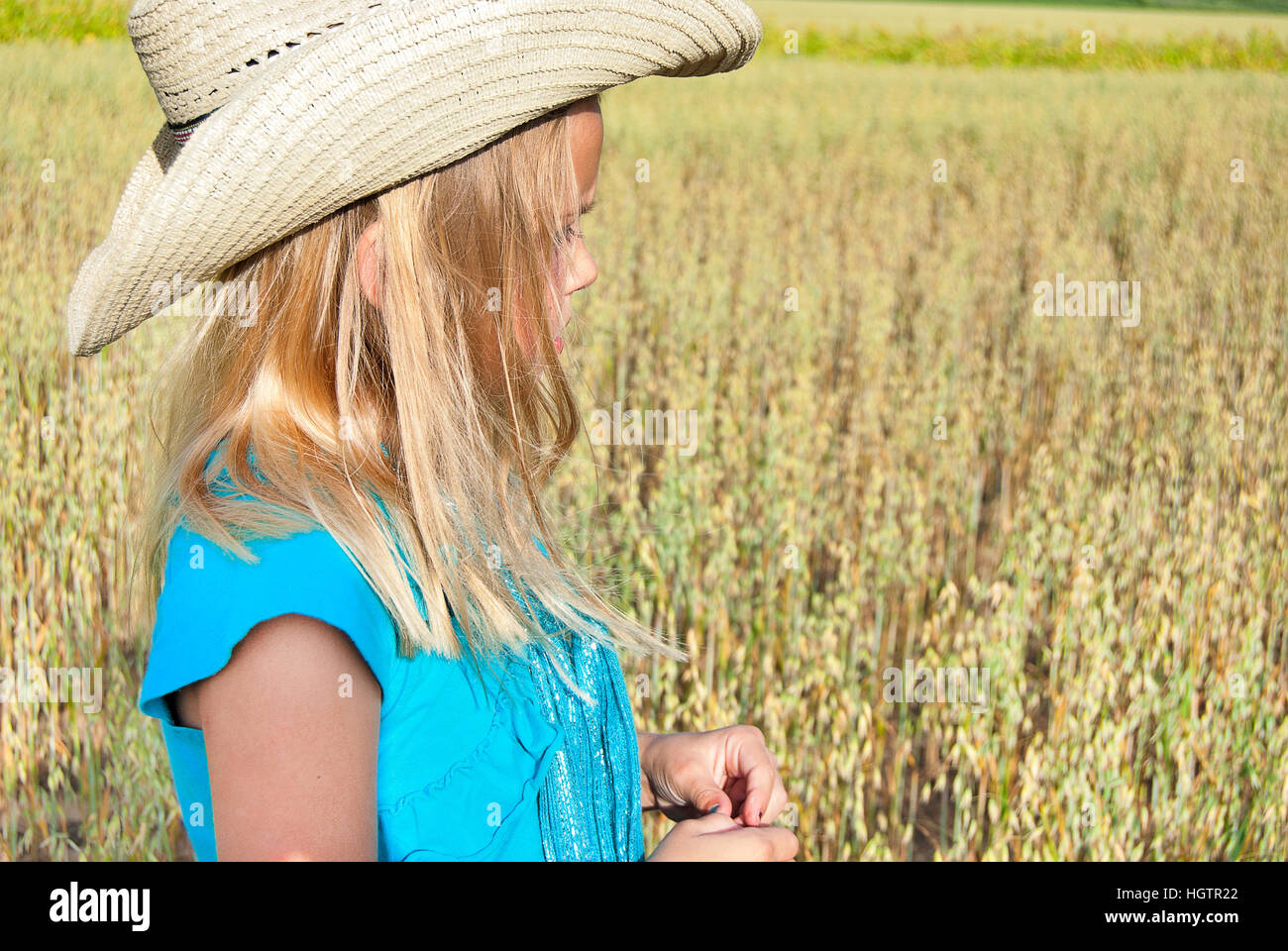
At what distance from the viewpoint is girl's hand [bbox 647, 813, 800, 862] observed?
3.26 feet

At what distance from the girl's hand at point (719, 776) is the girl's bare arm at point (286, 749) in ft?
1.54

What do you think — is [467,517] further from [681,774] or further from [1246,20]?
[1246,20]

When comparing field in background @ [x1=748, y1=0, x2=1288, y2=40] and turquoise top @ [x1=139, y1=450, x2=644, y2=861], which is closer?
turquoise top @ [x1=139, y1=450, x2=644, y2=861]

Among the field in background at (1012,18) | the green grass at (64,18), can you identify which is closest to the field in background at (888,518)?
the green grass at (64,18)

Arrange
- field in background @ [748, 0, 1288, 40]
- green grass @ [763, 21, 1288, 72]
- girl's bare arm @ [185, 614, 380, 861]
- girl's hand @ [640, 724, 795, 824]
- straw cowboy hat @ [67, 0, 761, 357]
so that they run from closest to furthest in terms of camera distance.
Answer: girl's bare arm @ [185, 614, 380, 861] → straw cowboy hat @ [67, 0, 761, 357] → girl's hand @ [640, 724, 795, 824] → green grass @ [763, 21, 1288, 72] → field in background @ [748, 0, 1288, 40]

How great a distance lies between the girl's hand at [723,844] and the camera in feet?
3.26

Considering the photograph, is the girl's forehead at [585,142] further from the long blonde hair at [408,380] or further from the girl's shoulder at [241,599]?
the girl's shoulder at [241,599]

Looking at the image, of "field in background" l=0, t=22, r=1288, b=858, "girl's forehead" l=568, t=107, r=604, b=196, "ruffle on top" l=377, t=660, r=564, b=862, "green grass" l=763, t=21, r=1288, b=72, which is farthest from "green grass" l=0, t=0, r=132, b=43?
"ruffle on top" l=377, t=660, r=564, b=862

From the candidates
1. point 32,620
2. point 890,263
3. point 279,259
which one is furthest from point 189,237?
point 890,263

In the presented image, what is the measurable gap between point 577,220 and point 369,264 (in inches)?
9.1

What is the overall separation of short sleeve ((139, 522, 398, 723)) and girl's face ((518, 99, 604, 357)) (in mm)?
352

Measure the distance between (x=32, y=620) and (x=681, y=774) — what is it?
74.4 inches

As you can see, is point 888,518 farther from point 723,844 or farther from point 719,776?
point 723,844

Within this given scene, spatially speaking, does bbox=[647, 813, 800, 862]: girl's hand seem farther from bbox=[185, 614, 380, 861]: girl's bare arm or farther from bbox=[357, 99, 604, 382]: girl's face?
bbox=[357, 99, 604, 382]: girl's face
